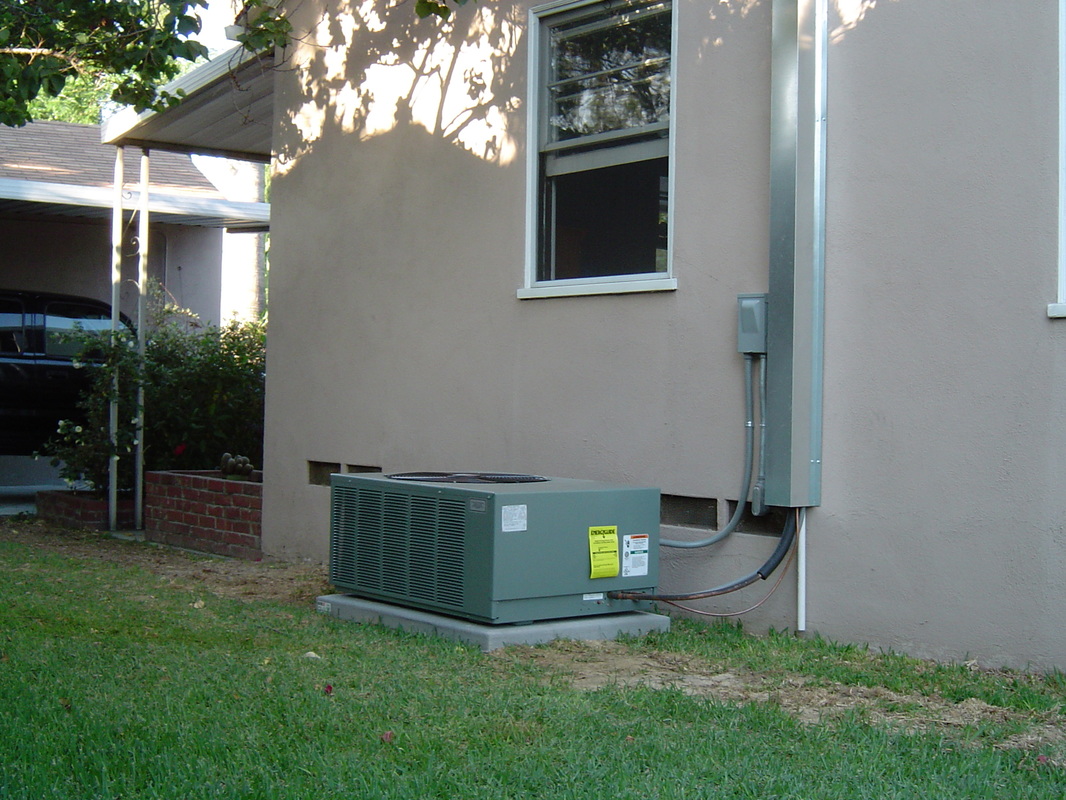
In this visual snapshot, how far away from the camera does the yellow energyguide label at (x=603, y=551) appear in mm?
5566

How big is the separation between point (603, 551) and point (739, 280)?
1.48 meters

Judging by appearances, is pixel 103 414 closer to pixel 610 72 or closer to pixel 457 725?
pixel 610 72

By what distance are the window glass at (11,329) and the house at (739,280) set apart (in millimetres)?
6025

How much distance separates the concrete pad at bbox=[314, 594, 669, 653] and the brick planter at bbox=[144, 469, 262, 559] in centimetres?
307

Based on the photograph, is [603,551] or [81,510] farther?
[81,510]

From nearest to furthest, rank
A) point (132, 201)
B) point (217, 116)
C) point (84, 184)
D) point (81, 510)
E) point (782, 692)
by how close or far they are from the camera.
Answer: point (782, 692)
point (217, 116)
point (81, 510)
point (132, 201)
point (84, 184)

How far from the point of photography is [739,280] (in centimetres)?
587

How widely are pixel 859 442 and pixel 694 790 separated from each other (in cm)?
251

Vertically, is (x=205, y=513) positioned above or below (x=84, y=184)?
below

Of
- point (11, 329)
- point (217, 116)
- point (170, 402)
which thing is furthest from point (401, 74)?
point (11, 329)

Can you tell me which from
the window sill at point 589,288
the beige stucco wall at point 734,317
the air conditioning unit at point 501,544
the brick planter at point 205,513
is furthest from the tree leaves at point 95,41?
the air conditioning unit at point 501,544

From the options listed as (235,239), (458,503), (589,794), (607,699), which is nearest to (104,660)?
(458,503)

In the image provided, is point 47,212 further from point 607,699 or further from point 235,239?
point 607,699

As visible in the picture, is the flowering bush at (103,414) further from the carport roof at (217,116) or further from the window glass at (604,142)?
the window glass at (604,142)
